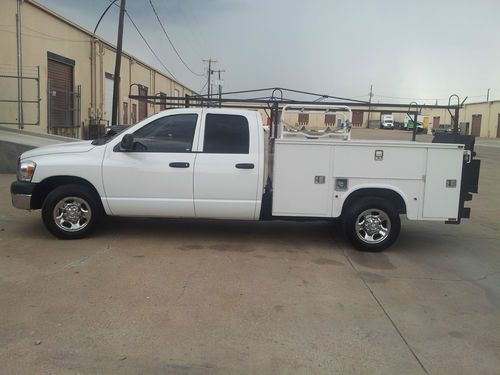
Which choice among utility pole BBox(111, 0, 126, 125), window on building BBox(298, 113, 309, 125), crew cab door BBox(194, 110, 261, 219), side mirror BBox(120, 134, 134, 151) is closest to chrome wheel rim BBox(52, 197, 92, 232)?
side mirror BBox(120, 134, 134, 151)

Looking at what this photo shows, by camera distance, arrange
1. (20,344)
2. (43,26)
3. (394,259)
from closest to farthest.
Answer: (20,344) → (394,259) → (43,26)

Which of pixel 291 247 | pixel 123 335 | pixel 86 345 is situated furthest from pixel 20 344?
pixel 291 247

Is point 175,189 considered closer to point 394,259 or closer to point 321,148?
point 321,148

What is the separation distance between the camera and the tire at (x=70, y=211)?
692cm

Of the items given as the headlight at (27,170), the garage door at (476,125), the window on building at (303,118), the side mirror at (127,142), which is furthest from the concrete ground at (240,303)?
the garage door at (476,125)

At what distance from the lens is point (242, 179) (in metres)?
6.89

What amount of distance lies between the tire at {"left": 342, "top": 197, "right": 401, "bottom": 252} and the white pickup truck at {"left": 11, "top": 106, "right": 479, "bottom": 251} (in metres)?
0.01

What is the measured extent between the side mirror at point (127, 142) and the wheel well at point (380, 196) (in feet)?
9.98

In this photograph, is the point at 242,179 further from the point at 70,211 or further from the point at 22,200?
the point at 22,200

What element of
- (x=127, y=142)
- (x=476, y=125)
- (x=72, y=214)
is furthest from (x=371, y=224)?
(x=476, y=125)

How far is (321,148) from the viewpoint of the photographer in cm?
684

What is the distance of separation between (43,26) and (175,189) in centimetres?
1665

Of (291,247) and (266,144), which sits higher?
(266,144)

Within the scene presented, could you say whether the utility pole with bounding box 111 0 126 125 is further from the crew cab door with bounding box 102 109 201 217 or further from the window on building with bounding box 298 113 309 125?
the crew cab door with bounding box 102 109 201 217
